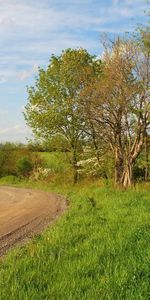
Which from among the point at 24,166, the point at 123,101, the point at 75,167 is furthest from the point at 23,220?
the point at 24,166

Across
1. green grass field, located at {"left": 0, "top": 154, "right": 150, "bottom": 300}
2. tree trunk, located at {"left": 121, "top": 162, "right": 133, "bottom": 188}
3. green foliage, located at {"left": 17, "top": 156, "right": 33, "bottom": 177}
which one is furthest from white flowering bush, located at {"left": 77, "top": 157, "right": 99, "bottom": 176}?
green grass field, located at {"left": 0, "top": 154, "right": 150, "bottom": 300}

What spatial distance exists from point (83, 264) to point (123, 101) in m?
24.7

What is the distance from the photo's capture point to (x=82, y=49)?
4638 cm

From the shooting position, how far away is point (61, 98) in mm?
45188

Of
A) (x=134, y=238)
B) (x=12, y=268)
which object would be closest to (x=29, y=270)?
(x=12, y=268)

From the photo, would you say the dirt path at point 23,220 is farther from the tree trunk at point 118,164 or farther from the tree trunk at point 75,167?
the tree trunk at point 75,167

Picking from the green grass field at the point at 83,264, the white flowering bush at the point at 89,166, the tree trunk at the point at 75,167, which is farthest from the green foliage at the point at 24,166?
the green grass field at the point at 83,264

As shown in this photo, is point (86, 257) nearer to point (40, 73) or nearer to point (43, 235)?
point (43, 235)

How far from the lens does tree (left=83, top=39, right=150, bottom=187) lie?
3253 cm

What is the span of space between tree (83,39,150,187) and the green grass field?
18.5 meters

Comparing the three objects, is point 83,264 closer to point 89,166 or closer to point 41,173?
point 89,166

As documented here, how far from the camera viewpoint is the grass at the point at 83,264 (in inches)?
294

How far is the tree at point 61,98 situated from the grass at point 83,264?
96.4 ft

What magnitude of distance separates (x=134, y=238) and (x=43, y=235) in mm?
2935
